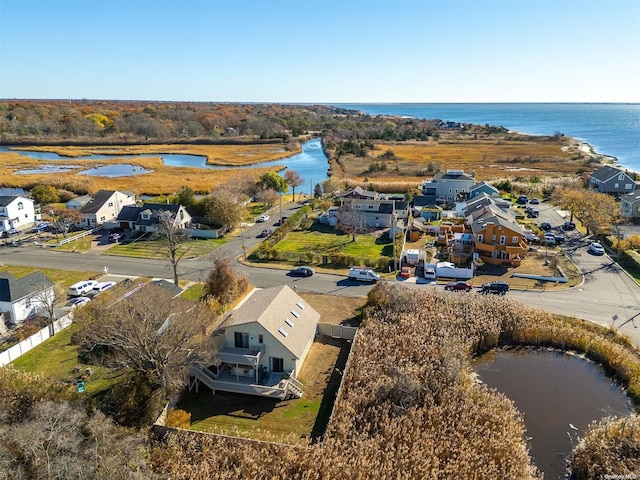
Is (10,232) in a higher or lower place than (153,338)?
lower

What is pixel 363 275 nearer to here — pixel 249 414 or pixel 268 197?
pixel 249 414

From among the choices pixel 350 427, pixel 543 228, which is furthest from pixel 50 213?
pixel 543 228

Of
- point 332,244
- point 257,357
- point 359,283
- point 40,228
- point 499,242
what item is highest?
point 499,242

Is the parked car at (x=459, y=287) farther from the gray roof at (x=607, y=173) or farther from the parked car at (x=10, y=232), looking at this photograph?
the parked car at (x=10, y=232)

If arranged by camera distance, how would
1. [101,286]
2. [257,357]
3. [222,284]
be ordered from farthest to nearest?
1. [101,286]
2. [222,284]
3. [257,357]

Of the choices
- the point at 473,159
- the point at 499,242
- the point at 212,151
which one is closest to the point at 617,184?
the point at 499,242

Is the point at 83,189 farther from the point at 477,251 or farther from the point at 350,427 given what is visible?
the point at 350,427

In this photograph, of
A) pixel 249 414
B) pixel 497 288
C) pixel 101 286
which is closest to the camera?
pixel 249 414
